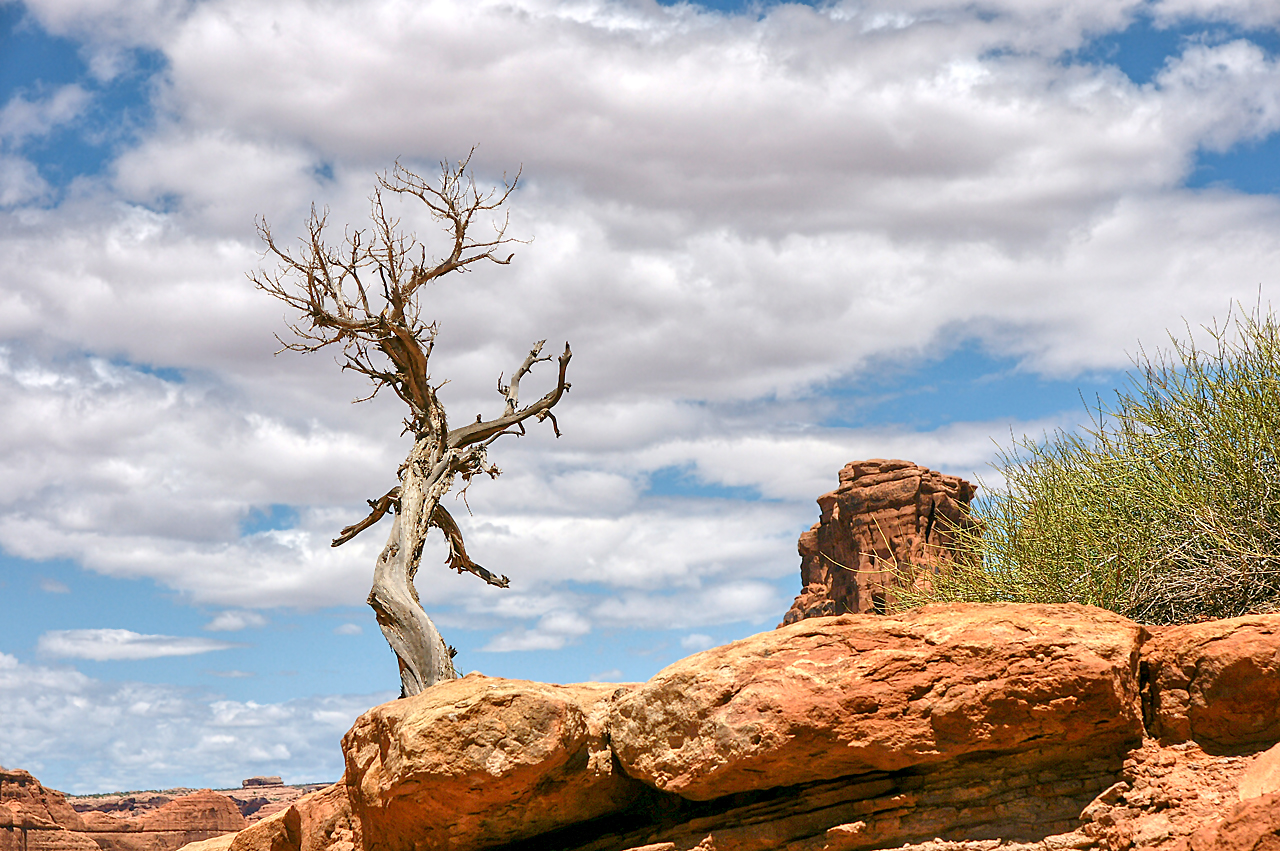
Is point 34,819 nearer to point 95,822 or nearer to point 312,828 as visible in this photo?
point 95,822

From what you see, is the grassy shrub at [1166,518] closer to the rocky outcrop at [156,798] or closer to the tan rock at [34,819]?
the tan rock at [34,819]

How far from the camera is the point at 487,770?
798 cm

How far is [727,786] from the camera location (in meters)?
7.73

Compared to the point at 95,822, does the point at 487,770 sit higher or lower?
lower

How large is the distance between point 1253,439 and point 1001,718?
18.5ft

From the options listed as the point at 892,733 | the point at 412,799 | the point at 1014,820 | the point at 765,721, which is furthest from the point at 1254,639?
the point at 412,799

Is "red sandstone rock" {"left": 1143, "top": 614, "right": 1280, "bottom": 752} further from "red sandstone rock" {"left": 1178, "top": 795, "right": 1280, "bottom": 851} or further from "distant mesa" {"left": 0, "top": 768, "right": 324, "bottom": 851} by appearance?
"distant mesa" {"left": 0, "top": 768, "right": 324, "bottom": 851}

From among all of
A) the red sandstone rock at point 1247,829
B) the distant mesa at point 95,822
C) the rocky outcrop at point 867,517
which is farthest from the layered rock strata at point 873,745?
the distant mesa at point 95,822

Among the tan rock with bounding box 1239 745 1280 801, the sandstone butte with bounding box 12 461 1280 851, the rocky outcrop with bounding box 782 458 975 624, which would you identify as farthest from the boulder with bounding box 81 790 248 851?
the tan rock with bounding box 1239 745 1280 801

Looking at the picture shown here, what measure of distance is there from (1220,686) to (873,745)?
2.24 m

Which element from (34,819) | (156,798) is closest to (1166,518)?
(34,819)

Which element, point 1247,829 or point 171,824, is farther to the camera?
point 171,824

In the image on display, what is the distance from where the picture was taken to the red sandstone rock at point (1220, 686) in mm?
6871

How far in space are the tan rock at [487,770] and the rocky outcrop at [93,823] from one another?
184 ft
